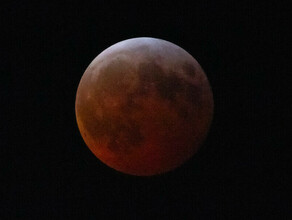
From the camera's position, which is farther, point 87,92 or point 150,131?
point 87,92

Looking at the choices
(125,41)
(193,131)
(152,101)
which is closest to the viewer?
(152,101)

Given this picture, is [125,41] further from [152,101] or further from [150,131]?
[150,131]

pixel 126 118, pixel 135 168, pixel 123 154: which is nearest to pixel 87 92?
pixel 126 118

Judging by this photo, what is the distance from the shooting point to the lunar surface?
13.0 ft

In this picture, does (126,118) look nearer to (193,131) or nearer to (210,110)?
(193,131)

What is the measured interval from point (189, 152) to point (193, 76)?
43.9 inches

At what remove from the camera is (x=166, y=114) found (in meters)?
3.96

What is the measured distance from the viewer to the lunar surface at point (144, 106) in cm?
395

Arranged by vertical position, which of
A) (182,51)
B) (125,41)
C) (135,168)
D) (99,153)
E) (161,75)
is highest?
(125,41)

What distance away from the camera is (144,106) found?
12.9ft

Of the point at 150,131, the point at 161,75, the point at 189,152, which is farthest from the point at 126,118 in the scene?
the point at 189,152

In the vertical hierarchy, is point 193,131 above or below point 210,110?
below

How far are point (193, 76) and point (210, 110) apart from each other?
1.96 ft

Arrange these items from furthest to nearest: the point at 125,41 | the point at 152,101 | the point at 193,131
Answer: the point at 125,41 → the point at 193,131 → the point at 152,101
